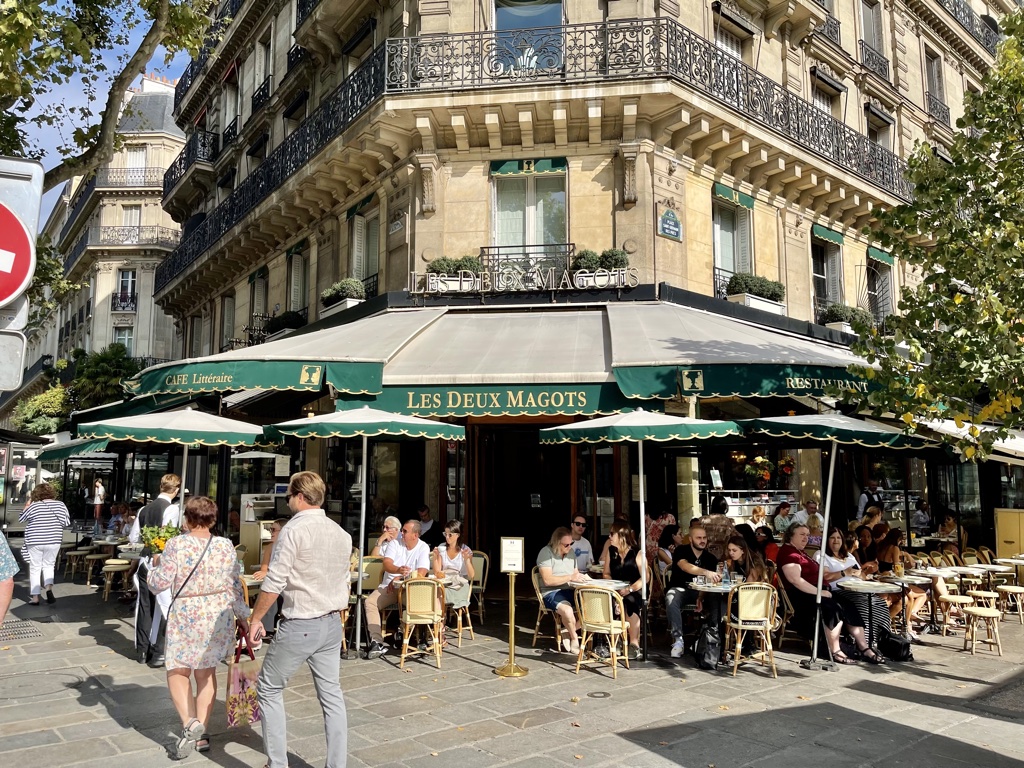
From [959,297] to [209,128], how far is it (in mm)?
21643

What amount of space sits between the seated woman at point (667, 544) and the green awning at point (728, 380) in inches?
76.0

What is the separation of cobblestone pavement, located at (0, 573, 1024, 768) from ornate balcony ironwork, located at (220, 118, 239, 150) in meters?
16.1

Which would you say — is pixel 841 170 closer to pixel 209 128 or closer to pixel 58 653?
pixel 58 653

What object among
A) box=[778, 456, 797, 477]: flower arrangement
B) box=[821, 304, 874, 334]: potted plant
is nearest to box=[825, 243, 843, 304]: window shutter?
box=[821, 304, 874, 334]: potted plant

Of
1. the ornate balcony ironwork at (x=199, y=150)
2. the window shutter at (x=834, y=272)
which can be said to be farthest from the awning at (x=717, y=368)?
the ornate balcony ironwork at (x=199, y=150)

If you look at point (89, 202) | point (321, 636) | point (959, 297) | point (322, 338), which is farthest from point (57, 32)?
point (89, 202)

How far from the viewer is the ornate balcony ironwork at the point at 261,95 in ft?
61.9

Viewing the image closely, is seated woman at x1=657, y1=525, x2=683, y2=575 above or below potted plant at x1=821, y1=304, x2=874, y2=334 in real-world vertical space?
below

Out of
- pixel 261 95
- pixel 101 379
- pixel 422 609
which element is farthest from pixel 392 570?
pixel 101 379

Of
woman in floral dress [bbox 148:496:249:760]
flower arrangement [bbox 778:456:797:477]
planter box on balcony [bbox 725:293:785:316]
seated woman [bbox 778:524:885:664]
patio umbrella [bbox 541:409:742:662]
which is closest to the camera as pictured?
woman in floral dress [bbox 148:496:249:760]

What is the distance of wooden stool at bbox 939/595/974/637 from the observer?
8327 mm

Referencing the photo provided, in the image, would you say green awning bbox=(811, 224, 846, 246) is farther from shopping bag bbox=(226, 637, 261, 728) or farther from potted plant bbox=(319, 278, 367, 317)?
shopping bag bbox=(226, 637, 261, 728)

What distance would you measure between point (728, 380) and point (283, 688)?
5977 millimetres

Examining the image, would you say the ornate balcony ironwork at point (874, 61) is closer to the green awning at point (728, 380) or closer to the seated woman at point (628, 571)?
the green awning at point (728, 380)
